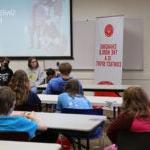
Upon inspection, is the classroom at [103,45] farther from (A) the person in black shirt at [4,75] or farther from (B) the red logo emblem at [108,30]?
(A) the person in black shirt at [4,75]

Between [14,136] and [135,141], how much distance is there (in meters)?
0.86

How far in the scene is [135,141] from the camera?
2.61 meters

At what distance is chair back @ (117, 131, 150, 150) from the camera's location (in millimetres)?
2594

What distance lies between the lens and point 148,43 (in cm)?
812

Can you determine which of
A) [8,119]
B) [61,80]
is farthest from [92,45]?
[8,119]

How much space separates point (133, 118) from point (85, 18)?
6037 mm

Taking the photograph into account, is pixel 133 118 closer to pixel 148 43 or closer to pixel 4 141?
pixel 4 141

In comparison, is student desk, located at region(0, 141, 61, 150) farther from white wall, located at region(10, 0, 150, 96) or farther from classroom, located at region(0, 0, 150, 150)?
white wall, located at region(10, 0, 150, 96)

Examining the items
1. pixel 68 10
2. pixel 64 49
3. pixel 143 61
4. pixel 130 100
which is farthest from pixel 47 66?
pixel 130 100

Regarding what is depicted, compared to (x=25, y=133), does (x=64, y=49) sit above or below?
above

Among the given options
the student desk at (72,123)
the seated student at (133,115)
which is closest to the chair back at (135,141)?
the seated student at (133,115)

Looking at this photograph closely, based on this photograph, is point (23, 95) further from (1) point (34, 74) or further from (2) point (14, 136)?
(1) point (34, 74)

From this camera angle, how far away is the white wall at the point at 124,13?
8.11 m

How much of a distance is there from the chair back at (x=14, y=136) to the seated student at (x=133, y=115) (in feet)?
2.12
